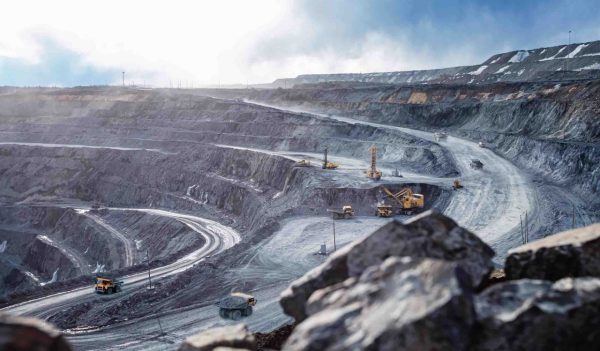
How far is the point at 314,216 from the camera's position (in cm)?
3778

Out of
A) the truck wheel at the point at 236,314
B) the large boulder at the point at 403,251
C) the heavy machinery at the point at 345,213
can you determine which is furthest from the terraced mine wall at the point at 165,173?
the large boulder at the point at 403,251

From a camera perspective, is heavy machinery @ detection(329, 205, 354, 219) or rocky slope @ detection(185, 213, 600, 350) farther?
heavy machinery @ detection(329, 205, 354, 219)

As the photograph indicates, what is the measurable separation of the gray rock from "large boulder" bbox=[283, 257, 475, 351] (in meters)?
1.22

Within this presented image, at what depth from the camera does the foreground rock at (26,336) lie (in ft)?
15.5

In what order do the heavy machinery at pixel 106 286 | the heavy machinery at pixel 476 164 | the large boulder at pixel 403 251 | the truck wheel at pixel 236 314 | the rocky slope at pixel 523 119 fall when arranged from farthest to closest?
the heavy machinery at pixel 476 164, the rocky slope at pixel 523 119, the heavy machinery at pixel 106 286, the truck wheel at pixel 236 314, the large boulder at pixel 403 251

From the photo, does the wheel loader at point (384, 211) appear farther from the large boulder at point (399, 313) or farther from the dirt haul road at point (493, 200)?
the large boulder at point (399, 313)

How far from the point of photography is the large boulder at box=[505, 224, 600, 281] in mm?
6949

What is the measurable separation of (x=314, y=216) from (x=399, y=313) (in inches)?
1286

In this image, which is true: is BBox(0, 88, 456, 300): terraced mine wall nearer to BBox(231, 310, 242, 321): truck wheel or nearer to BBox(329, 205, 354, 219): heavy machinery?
BBox(329, 205, 354, 219): heavy machinery

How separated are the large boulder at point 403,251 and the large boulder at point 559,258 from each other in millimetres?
809

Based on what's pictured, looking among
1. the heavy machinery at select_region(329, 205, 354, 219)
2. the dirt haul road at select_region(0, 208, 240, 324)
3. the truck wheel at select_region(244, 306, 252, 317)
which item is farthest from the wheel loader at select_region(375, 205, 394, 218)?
the truck wheel at select_region(244, 306, 252, 317)

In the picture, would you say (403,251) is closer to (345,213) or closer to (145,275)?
(145,275)

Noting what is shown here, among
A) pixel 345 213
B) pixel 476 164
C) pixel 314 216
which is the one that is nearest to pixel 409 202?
pixel 345 213

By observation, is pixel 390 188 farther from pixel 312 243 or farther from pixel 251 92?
pixel 251 92
